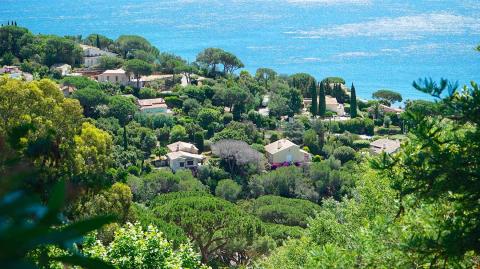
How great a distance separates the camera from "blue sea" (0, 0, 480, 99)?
5603 centimetres

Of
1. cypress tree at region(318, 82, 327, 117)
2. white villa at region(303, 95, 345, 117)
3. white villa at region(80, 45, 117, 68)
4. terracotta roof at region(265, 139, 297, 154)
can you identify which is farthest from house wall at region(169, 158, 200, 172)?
white villa at region(80, 45, 117, 68)

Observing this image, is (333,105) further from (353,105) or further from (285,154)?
(285,154)

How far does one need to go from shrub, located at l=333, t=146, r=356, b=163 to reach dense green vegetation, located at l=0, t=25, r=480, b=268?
55 mm

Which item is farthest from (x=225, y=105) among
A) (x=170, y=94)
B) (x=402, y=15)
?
(x=402, y=15)

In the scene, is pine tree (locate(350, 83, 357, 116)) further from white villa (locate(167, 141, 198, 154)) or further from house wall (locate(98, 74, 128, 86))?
house wall (locate(98, 74, 128, 86))

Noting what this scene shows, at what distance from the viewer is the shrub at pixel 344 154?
2891cm

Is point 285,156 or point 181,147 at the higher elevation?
point 181,147

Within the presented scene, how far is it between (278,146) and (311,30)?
50303 millimetres

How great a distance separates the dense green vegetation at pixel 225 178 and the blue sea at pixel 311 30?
1432 centimetres

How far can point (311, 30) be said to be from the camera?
77688 millimetres

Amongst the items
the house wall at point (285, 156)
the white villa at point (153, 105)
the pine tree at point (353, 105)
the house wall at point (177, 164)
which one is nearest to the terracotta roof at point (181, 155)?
the house wall at point (177, 164)

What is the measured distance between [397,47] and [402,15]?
24.2 m

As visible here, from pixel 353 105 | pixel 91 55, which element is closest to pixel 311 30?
pixel 91 55

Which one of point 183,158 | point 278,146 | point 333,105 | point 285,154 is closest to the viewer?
point 183,158
